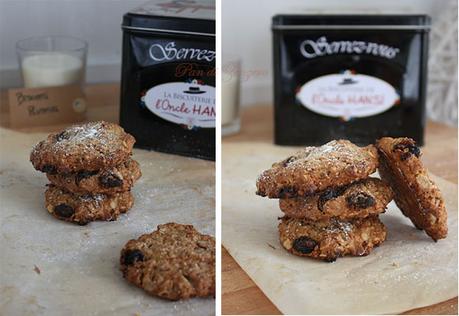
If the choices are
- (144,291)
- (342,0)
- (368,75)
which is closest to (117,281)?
(144,291)

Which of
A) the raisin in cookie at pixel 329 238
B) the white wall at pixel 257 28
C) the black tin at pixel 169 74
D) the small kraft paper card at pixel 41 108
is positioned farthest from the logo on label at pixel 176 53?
the white wall at pixel 257 28

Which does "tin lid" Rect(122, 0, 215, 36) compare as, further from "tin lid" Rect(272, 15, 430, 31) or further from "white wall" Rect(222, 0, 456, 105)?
"white wall" Rect(222, 0, 456, 105)

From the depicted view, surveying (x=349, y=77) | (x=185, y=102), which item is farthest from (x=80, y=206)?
(x=349, y=77)

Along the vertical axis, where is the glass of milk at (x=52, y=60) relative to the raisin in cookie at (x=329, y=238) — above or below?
above

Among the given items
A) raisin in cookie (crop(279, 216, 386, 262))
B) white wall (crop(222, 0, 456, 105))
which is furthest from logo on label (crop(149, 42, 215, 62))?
white wall (crop(222, 0, 456, 105))

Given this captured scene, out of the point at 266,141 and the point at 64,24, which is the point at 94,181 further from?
the point at 266,141

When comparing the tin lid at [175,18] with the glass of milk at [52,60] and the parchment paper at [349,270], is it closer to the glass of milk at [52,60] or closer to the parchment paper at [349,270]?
the glass of milk at [52,60]
